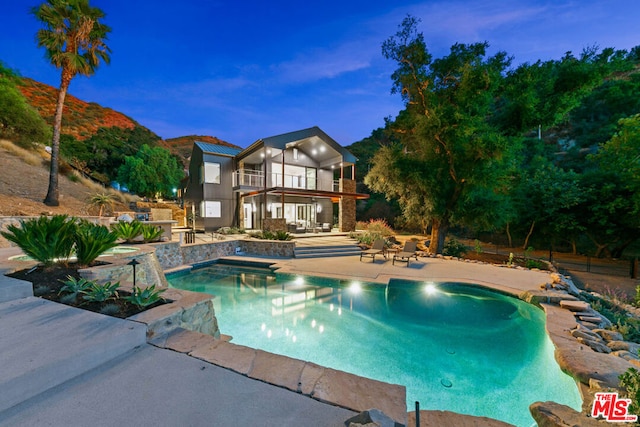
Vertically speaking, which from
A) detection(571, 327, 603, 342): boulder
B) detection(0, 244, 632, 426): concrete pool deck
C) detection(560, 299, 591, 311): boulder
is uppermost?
detection(0, 244, 632, 426): concrete pool deck

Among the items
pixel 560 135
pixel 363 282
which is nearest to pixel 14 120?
pixel 363 282

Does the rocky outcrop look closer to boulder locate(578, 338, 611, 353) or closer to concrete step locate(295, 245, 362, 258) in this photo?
boulder locate(578, 338, 611, 353)

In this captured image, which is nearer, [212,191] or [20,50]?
[212,191]

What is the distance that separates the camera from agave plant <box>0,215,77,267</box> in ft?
13.6

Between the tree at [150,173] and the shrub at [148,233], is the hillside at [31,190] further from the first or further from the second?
the tree at [150,173]

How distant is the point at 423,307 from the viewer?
618 cm

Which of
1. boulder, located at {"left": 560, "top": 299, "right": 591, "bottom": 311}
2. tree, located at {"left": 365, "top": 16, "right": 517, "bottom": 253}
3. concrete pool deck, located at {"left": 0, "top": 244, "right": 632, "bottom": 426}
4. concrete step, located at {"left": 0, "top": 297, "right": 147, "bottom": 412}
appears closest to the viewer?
concrete pool deck, located at {"left": 0, "top": 244, "right": 632, "bottom": 426}

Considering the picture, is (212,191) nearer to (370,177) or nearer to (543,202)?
(370,177)

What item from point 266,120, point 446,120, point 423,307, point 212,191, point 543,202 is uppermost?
point 266,120

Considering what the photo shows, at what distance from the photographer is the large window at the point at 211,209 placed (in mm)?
16594

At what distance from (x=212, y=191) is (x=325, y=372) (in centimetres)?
1656

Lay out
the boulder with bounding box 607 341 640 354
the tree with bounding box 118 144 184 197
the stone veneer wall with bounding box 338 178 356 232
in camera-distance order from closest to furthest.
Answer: the boulder with bounding box 607 341 640 354
the stone veneer wall with bounding box 338 178 356 232
the tree with bounding box 118 144 184 197

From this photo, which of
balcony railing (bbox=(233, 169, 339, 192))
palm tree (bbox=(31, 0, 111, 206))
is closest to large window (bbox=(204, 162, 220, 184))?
balcony railing (bbox=(233, 169, 339, 192))

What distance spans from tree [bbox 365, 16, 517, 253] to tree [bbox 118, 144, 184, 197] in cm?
2572
